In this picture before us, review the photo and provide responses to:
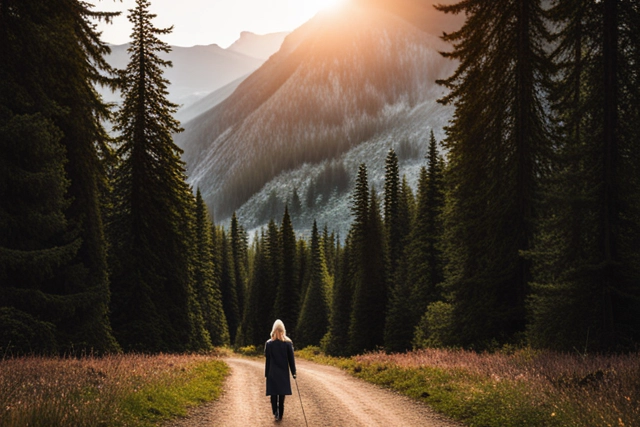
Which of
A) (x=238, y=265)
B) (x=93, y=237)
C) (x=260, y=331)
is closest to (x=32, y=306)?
(x=93, y=237)

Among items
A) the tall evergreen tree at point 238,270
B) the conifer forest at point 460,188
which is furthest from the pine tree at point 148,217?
the tall evergreen tree at point 238,270

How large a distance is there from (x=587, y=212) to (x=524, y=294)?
4.79 meters

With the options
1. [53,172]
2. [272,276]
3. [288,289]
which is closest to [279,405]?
[53,172]

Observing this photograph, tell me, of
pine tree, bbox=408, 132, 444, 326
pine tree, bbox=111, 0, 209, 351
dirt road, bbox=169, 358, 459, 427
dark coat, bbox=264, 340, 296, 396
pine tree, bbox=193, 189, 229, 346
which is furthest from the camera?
pine tree, bbox=193, 189, 229, 346

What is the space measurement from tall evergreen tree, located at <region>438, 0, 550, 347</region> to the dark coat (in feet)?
32.8

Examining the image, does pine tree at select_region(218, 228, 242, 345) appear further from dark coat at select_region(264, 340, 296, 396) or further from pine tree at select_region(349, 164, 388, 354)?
dark coat at select_region(264, 340, 296, 396)

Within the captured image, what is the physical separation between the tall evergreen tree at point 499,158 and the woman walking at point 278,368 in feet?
32.8

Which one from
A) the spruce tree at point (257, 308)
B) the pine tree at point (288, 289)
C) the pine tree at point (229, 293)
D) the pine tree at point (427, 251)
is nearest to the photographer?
the pine tree at point (427, 251)

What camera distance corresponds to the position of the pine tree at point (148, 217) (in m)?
22.4

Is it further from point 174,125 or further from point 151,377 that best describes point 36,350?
point 174,125

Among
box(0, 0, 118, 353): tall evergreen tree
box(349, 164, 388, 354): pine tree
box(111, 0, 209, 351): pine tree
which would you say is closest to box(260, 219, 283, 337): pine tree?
box(349, 164, 388, 354): pine tree

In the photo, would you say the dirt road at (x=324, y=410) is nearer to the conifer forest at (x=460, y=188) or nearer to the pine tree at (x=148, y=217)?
the conifer forest at (x=460, y=188)

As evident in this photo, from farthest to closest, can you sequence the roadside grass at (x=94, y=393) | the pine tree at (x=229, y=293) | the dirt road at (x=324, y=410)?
the pine tree at (x=229, y=293)
the dirt road at (x=324, y=410)
the roadside grass at (x=94, y=393)

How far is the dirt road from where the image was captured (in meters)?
9.29
